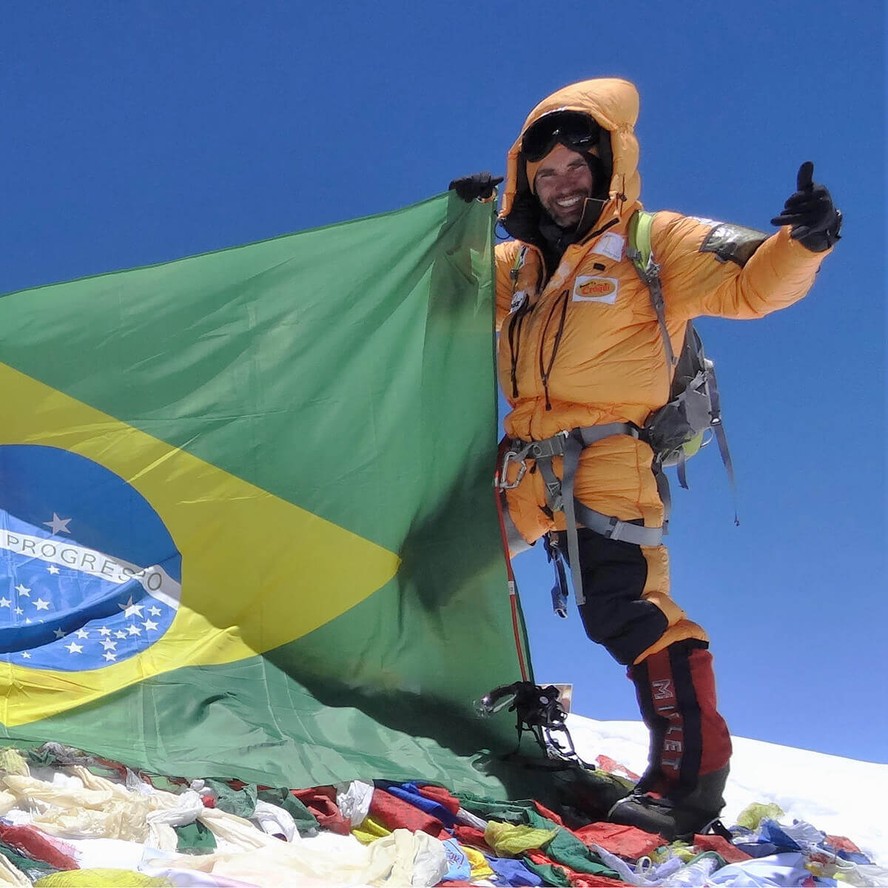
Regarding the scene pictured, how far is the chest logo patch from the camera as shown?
4570 millimetres

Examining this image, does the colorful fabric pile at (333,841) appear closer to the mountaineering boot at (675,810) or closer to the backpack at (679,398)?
the mountaineering boot at (675,810)

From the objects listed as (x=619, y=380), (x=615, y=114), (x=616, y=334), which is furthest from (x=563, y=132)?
(x=619, y=380)

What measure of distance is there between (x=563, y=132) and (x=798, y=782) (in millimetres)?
3967

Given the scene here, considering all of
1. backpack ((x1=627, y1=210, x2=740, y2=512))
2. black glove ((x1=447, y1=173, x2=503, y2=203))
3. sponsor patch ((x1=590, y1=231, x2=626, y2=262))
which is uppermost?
black glove ((x1=447, y1=173, x2=503, y2=203))

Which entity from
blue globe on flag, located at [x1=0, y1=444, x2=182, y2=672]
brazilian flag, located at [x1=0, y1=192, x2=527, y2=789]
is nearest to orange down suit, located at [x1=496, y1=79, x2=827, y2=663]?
brazilian flag, located at [x1=0, y1=192, x2=527, y2=789]

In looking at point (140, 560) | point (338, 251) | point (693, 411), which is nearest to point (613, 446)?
point (693, 411)

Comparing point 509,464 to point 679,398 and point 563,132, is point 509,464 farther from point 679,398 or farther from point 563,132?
point 563,132

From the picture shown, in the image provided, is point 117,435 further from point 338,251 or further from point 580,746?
point 580,746

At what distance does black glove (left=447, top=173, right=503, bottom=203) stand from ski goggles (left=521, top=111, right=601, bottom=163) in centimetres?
28

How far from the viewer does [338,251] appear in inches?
200

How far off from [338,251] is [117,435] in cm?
152

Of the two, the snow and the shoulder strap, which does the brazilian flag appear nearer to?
the shoulder strap

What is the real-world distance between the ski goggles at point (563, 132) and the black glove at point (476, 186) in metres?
0.28

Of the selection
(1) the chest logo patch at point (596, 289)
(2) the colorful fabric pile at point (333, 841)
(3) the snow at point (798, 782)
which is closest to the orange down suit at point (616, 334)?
(1) the chest logo patch at point (596, 289)
